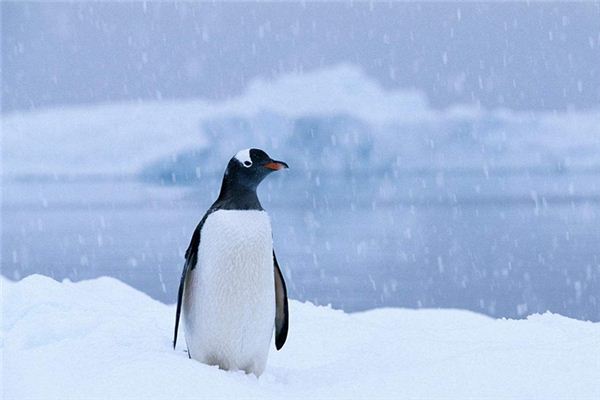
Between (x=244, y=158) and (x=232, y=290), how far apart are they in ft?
1.97

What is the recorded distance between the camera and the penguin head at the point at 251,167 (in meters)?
3.36

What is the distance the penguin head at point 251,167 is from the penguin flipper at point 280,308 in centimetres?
50

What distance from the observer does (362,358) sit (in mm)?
3844

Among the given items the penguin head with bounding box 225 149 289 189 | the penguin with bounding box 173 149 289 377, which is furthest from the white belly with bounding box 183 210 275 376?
the penguin head with bounding box 225 149 289 189

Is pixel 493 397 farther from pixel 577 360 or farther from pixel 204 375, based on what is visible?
pixel 204 375

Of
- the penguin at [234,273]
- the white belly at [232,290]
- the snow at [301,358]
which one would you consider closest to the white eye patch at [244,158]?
the penguin at [234,273]

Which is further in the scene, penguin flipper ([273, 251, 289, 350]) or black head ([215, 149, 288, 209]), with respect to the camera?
penguin flipper ([273, 251, 289, 350])

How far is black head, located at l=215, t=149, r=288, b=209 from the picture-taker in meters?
3.36

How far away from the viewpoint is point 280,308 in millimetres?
3770

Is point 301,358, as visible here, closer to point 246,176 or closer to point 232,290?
point 232,290

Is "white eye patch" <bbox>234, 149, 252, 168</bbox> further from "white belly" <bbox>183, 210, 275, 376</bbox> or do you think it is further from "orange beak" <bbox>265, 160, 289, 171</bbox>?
"white belly" <bbox>183, 210, 275, 376</bbox>

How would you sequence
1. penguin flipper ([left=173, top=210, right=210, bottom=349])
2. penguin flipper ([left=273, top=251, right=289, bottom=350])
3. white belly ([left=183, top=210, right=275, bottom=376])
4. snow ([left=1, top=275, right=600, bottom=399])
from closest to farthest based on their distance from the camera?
snow ([left=1, top=275, right=600, bottom=399]) → white belly ([left=183, top=210, right=275, bottom=376]) → penguin flipper ([left=173, top=210, right=210, bottom=349]) → penguin flipper ([left=273, top=251, right=289, bottom=350])

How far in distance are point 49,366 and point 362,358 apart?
160 centimetres

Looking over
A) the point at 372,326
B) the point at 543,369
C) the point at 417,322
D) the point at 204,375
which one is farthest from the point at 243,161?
the point at 417,322
